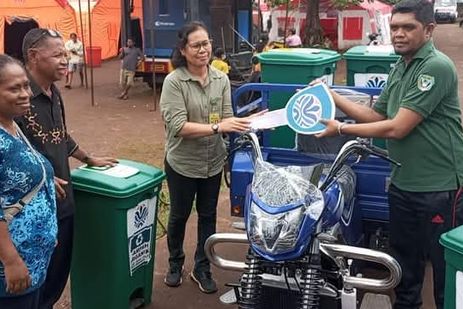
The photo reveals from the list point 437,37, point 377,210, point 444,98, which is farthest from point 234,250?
point 437,37

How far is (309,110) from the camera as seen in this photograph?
319 cm

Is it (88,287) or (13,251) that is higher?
(13,251)

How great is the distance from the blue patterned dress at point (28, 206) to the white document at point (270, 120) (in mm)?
1216

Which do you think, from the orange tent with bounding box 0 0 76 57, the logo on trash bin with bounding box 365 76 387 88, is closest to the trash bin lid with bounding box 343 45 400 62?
the logo on trash bin with bounding box 365 76 387 88

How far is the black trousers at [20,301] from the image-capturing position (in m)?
2.45

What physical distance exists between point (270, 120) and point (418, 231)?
99 centimetres

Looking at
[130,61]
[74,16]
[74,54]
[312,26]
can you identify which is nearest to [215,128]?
[130,61]

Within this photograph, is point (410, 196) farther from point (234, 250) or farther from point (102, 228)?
point (234, 250)

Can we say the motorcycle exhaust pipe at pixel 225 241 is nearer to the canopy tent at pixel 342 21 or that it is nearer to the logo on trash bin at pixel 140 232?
the logo on trash bin at pixel 140 232

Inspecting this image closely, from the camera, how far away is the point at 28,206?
244 centimetres

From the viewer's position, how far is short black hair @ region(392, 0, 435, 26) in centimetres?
297

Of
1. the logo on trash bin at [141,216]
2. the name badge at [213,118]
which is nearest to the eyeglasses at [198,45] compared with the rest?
the name badge at [213,118]

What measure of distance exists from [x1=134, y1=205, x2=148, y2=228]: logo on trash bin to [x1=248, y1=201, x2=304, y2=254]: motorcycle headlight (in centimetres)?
101

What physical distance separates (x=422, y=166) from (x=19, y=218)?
196cm
